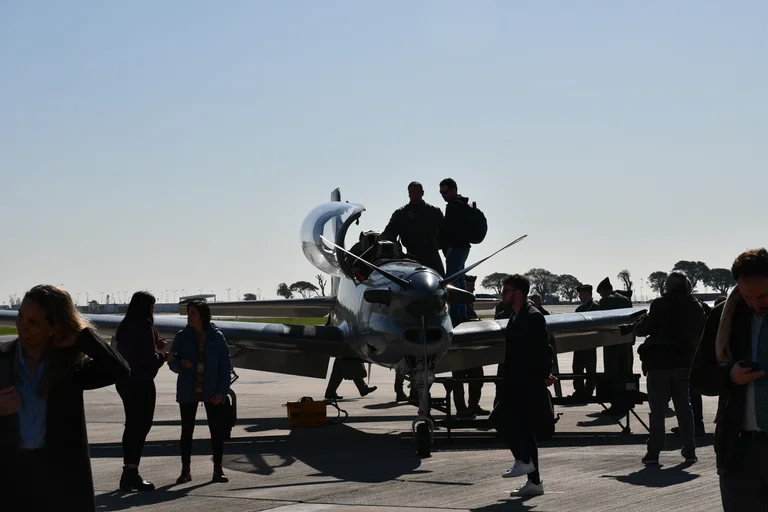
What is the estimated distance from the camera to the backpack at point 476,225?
1491 centimetres

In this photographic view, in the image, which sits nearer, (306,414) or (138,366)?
(138,366)

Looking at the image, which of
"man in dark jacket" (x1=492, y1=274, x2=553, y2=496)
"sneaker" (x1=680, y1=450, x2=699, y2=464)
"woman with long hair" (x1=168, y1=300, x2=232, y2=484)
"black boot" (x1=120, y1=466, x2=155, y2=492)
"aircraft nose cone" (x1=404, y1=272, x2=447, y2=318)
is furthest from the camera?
"aircraft nose cone" (x1=404, y1=272, x2=447, y2=318)

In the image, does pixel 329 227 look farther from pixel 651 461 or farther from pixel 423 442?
pixel 651 461

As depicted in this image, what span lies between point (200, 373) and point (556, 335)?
792cm

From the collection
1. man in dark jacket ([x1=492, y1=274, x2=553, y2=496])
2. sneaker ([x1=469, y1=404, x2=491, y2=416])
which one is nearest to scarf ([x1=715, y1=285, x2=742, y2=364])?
man in dark jacket ([x1=492, y1=274, x2=553, y2=496])

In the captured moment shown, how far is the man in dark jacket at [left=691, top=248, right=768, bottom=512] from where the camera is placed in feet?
14.9

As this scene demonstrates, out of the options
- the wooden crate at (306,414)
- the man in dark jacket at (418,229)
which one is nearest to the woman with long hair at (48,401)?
the man in dark jacket at (418,229)

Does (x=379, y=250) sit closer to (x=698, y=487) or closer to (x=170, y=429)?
(x=170, y=429)

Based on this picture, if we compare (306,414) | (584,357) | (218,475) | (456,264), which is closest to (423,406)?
(218,475)

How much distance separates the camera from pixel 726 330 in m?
4.74

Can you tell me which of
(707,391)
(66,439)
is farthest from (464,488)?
(66,439)

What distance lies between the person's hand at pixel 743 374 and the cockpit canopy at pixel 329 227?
9.34 m

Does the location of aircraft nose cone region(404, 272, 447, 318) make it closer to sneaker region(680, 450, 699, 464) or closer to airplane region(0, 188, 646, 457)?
airplane region(0, 188, 646, 457)

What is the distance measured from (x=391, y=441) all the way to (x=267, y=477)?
3.11 m
